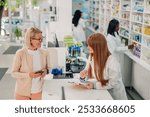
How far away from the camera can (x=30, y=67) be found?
235 cm

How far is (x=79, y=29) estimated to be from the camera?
542 centimetres

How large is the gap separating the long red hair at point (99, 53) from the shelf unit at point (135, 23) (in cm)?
189

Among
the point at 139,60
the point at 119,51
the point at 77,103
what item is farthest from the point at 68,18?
the point at 77,103

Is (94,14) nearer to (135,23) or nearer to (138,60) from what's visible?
(135,23)

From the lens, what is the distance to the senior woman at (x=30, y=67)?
2.27m

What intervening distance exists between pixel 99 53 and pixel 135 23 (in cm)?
251

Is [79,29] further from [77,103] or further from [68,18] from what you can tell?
[77,103]

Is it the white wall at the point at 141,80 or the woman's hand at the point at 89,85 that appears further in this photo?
the white wall at the point at 141,80

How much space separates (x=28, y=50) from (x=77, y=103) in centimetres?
104

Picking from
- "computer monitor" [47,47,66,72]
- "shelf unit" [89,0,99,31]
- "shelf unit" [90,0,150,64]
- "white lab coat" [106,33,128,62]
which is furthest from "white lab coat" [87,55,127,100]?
"shelf unit" [89,0,99,31]

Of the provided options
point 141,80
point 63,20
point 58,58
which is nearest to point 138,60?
point 141,80

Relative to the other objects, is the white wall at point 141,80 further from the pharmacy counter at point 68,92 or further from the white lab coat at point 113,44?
the pharmacy counter at point 68,92

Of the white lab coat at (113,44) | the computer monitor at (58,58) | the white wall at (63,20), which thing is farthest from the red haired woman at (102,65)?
the white wall at (63,20)

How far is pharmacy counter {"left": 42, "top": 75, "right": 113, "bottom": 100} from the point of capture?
2111mm
